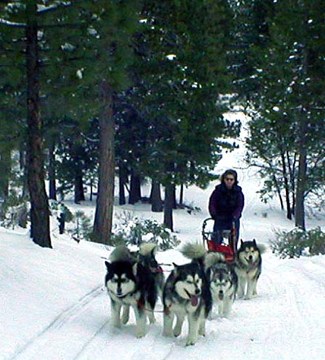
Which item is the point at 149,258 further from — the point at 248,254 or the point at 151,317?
the point at 248,254

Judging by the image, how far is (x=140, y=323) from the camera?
8.09 meters

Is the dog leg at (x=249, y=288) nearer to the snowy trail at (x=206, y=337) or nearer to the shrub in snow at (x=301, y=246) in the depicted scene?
the snowy trail at (x=206, y=337)

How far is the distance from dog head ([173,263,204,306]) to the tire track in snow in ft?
5.09

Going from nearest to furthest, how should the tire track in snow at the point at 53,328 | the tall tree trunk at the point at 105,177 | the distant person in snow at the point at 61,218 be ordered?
1. the tire track in snow at the point at 53,328
2. the distant person in snow at the point at 61,218
3. the tall tree trunk at the point at 105,177

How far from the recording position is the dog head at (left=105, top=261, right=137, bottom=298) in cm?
804

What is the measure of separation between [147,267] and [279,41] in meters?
17.2

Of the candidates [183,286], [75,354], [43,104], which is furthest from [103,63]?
[75,354]

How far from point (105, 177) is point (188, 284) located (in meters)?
11.9

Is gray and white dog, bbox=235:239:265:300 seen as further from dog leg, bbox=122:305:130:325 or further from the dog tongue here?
the dog tongue

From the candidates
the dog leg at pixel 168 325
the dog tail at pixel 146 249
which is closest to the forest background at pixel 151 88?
the dog tail at pixel 146 249

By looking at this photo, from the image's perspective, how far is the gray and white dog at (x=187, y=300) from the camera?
25.6 ft

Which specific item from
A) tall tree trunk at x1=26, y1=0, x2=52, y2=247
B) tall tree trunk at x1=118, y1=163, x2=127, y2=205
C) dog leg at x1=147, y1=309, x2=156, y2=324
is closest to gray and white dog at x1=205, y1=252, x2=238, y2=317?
dog leg at x1=147, y1=309, x2=156, y2=324

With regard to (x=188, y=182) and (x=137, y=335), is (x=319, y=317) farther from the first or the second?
(x=188, y=182)

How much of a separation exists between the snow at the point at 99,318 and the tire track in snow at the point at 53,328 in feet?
0.03
